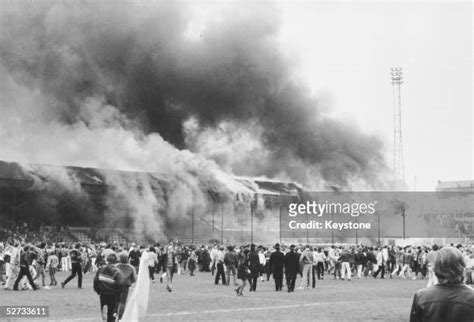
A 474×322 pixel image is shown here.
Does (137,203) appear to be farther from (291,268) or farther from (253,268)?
(291,268)

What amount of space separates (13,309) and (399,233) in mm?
54026

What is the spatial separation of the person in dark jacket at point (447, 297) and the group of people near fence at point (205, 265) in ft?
0.13

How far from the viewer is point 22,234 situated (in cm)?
4488

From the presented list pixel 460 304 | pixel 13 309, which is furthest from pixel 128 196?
pixel 460 304

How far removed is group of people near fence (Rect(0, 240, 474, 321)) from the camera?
31.1ft

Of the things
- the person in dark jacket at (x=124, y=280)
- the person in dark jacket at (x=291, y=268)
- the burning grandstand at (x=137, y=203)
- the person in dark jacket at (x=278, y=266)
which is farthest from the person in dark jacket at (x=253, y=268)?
the burning grandstand at (x=137, y=203)

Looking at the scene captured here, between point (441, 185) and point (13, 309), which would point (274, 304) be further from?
point (441, 185)

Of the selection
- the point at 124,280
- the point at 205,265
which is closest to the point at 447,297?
the point at 124,280

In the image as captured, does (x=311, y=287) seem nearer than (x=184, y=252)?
Yes

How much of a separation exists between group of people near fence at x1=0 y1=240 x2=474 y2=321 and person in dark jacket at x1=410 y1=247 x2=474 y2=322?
1.6 inches

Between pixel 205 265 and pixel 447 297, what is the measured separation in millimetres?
32957

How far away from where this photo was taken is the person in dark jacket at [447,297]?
368 centimetres

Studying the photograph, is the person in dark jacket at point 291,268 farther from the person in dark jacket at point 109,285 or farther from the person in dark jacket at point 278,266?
the person in dark jacket at point 109,285

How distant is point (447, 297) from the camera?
3.72m
